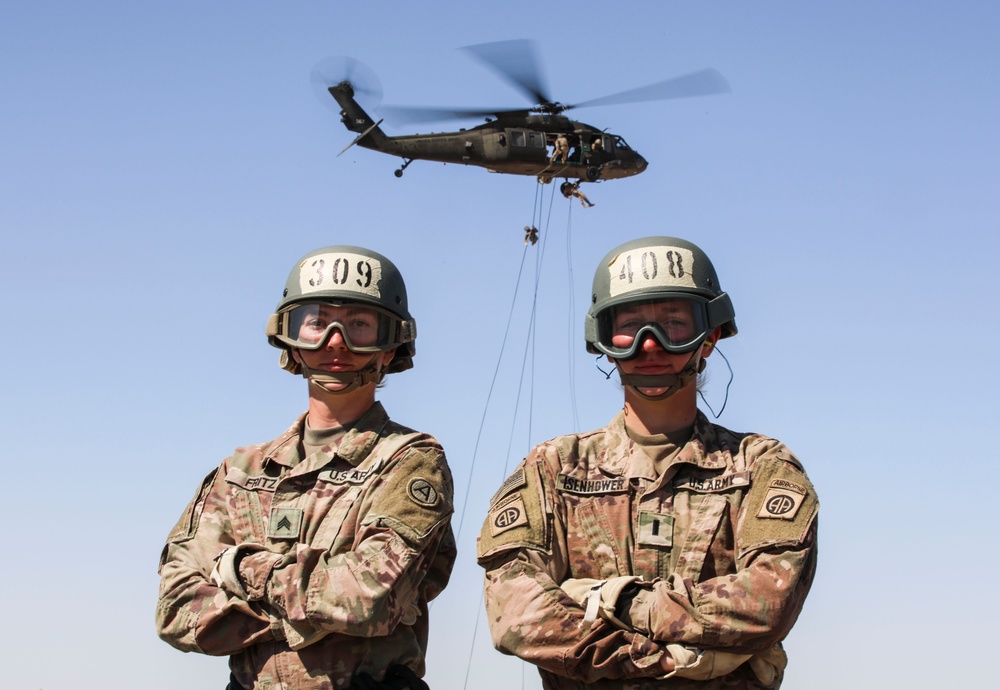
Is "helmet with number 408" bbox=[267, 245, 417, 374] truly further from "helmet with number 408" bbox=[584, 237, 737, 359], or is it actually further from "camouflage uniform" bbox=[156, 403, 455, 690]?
"helmet with number 408" bbox=[584, 237, 737, 359]

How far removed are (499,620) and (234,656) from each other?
1.93 m

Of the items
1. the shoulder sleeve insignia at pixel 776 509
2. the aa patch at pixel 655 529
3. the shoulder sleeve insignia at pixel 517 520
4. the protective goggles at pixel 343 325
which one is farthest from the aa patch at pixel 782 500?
the protective goggles at pixel 343 325

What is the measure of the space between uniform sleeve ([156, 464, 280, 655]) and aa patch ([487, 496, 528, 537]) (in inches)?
53.1

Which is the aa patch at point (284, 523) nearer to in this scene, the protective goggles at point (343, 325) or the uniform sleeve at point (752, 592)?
the protective goggles at point (343, 325)

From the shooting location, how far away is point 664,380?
309 inches

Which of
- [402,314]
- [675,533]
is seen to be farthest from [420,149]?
[675,533]

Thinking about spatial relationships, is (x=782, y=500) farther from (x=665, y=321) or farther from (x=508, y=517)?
(x=508, y=517)

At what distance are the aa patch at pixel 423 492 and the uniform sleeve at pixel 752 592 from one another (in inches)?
57.2

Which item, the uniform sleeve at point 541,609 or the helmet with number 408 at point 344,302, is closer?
the uniform sleeve at point 541,609

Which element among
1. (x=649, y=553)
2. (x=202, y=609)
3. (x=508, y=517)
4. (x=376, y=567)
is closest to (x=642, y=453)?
(x=649, y=553)

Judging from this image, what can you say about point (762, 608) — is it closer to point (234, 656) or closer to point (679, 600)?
point (679, 600)

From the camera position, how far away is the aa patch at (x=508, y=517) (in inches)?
296

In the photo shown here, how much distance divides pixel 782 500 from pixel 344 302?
3005 millimetres

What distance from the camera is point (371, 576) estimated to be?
7.66 metres
